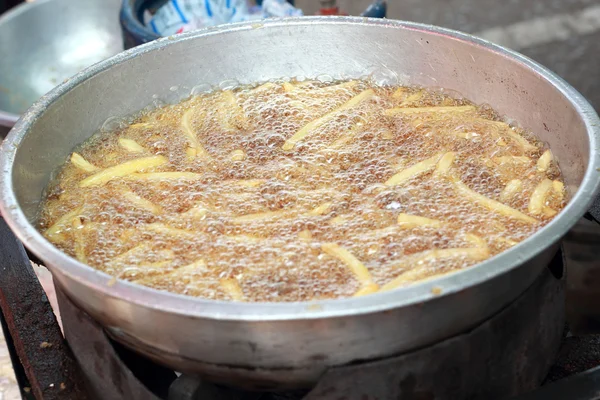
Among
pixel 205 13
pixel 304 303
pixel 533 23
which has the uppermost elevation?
pixel 304 303

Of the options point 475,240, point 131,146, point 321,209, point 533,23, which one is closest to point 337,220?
point 321,209

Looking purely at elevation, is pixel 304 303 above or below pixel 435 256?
above

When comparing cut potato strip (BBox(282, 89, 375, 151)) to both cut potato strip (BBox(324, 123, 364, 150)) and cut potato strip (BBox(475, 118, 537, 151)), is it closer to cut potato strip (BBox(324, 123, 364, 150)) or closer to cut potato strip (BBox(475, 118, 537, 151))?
cut potato strip (BBox(324, 123, 364, 150))

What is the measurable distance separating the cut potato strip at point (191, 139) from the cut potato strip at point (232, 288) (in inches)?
18.8

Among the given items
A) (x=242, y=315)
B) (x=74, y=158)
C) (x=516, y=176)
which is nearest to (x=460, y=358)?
(x=242, y=315)

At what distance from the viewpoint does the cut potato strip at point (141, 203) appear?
135cm

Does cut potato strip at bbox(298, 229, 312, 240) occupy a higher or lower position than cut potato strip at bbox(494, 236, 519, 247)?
lower

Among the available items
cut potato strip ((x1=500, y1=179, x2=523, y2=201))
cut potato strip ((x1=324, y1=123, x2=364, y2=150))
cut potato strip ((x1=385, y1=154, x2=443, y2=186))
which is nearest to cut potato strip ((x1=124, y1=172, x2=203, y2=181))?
cut potato strip ((x1=324, y1=123, x2=364, y2=150))

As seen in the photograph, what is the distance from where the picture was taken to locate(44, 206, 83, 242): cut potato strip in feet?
4.23

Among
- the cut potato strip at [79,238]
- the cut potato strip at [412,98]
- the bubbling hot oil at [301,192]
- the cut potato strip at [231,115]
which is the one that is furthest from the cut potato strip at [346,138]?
the cut potato strip at [79,238]

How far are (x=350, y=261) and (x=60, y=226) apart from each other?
1.93 ft

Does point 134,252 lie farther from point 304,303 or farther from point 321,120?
point 321,120

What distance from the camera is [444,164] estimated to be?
4.65ft

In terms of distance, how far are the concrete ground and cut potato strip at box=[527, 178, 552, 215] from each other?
3277mm
